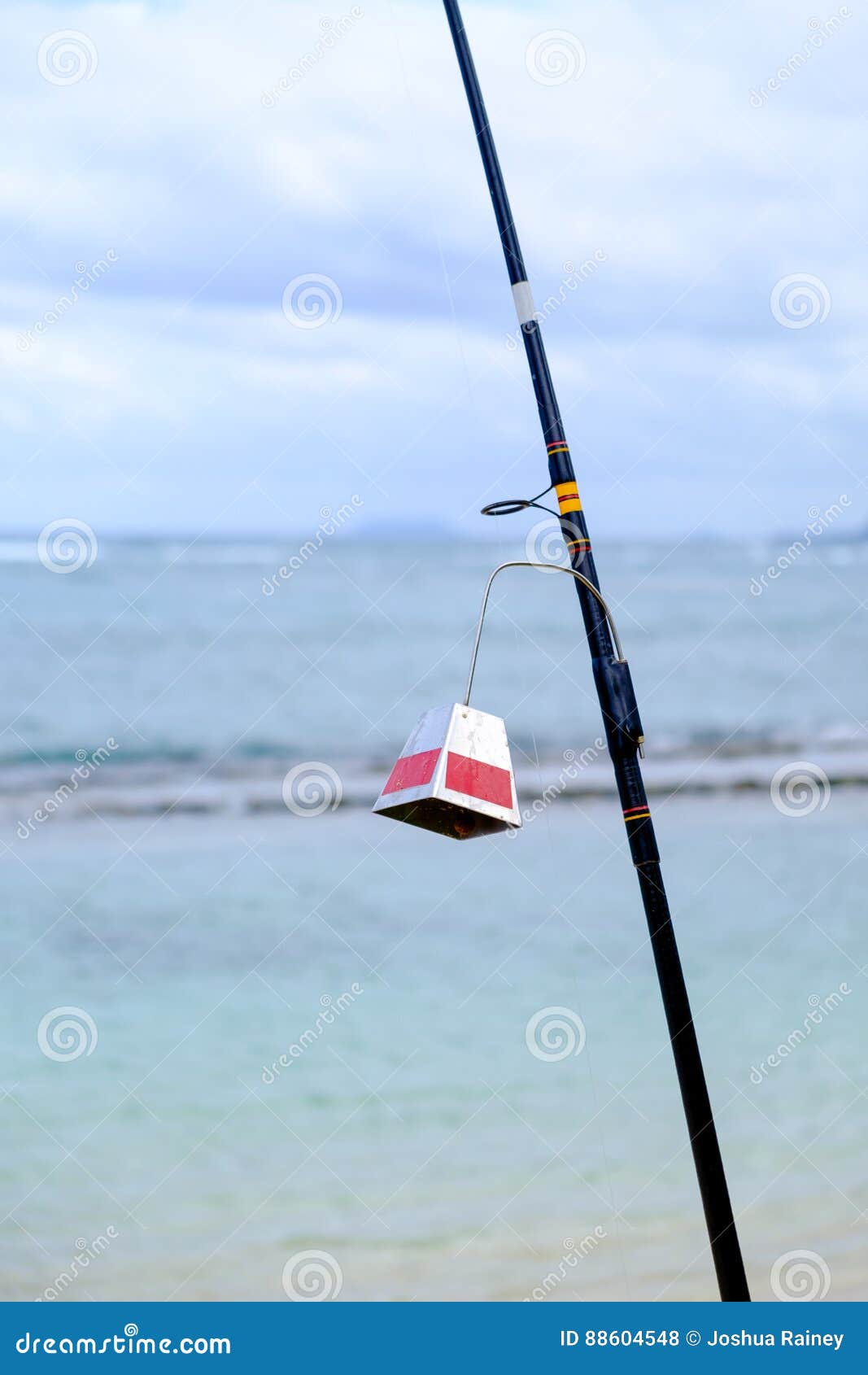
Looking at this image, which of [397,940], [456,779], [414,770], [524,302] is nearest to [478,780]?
[456,779]

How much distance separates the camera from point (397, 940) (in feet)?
44.7

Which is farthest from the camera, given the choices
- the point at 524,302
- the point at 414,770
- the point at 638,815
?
the point at 524,302

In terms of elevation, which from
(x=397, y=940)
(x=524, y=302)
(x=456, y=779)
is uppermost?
(x=397, y=940)

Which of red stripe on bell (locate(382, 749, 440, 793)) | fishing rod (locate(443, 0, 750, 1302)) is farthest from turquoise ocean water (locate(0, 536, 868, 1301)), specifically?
red stripe on bell (locate(382, 749, 440, 793))

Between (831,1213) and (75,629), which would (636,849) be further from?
(75,629)

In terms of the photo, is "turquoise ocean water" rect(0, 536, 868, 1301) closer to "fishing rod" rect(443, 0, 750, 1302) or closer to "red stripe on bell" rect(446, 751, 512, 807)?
"fishing rod" rect(443, 0, 750, 1302)

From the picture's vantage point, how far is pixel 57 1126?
8727 millimetres

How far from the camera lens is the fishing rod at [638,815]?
3814 mm

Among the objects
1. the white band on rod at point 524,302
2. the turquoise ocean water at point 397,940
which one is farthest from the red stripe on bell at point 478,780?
the turquoise ocean water at point 397,940

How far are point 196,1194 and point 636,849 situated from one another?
4815mm

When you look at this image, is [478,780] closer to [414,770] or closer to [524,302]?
[414,770]

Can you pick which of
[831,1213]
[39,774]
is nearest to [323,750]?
[39,774]

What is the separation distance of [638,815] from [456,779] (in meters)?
0.62

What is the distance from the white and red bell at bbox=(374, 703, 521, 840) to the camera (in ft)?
11.7
